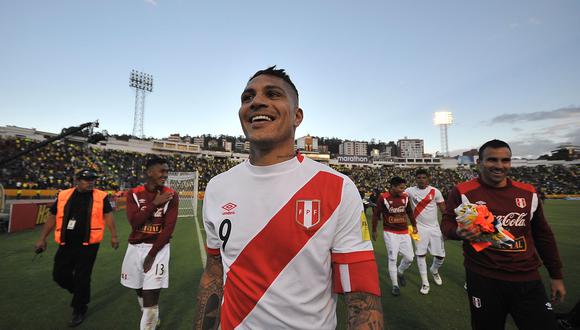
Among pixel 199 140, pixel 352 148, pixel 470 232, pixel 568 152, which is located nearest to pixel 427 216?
pixel 470 232

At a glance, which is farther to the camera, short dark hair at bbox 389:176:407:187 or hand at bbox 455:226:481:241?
short dark hair at bbox 389:176:407:187

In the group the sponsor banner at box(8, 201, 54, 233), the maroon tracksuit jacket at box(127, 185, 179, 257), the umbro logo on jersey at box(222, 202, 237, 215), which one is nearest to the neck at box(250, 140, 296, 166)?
the umbro logo on jersey at box(222, 202, 237, 215)

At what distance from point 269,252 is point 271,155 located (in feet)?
1.96

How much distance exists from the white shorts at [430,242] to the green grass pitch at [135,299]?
746 millimetres

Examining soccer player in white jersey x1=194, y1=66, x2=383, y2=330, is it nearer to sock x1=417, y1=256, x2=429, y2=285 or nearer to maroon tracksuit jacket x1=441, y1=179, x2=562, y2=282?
maroon tracksuit jacket x1=441, y1=179, x2=562, y2=282

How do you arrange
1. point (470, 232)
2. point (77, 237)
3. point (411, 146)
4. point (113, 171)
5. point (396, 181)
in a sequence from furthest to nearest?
point (411, 146)
point (113, 171)
point (396, 181)
point (77, 237)
point (470, 232)

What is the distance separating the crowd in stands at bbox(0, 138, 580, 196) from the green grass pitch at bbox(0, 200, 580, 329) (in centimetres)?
372

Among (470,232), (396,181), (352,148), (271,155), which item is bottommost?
(470,232)

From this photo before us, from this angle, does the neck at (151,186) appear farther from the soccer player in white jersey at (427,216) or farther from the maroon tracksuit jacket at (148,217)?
the soccer player in white jersey at (427,216)

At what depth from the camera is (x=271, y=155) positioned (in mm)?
1677

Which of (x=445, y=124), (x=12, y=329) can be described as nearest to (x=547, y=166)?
(x=445, y=124)

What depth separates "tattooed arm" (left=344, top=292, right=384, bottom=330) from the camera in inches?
47.5

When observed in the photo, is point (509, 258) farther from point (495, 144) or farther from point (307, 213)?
point (307, 213)

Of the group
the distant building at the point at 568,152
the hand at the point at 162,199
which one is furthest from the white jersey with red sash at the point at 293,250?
the distant building at the point at 568,152
